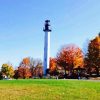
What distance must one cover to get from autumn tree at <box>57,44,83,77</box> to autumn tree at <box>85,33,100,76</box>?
642cm

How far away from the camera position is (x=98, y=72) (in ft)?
233

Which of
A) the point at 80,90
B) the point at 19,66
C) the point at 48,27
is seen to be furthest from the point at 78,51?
the point at 80,90

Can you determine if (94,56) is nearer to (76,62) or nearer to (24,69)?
(76,62)

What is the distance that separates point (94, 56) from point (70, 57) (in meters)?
12.1

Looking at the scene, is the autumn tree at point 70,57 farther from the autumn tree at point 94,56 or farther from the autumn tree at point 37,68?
the autumn tree at point 37,68

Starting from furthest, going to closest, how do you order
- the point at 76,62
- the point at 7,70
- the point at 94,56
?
the point at 7,70 → the point at 76,62 → the point at 94,56

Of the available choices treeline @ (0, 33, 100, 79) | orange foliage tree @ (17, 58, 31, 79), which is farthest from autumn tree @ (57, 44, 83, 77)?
orange foliage tree @ (17, 58, 31, 79)

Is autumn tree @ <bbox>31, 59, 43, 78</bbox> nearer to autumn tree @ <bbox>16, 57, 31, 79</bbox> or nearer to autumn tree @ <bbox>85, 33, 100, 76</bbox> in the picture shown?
autumn tree @ <bbox>16, 57, 31, 79</bbox>

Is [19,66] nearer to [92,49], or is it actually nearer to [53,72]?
[53,72]

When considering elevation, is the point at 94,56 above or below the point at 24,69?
below

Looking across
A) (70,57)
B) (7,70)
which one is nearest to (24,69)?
(7,70)

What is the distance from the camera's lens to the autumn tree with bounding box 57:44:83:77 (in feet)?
263

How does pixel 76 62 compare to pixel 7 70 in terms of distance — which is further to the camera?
pixel 7 70

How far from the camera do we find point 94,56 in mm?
71250
